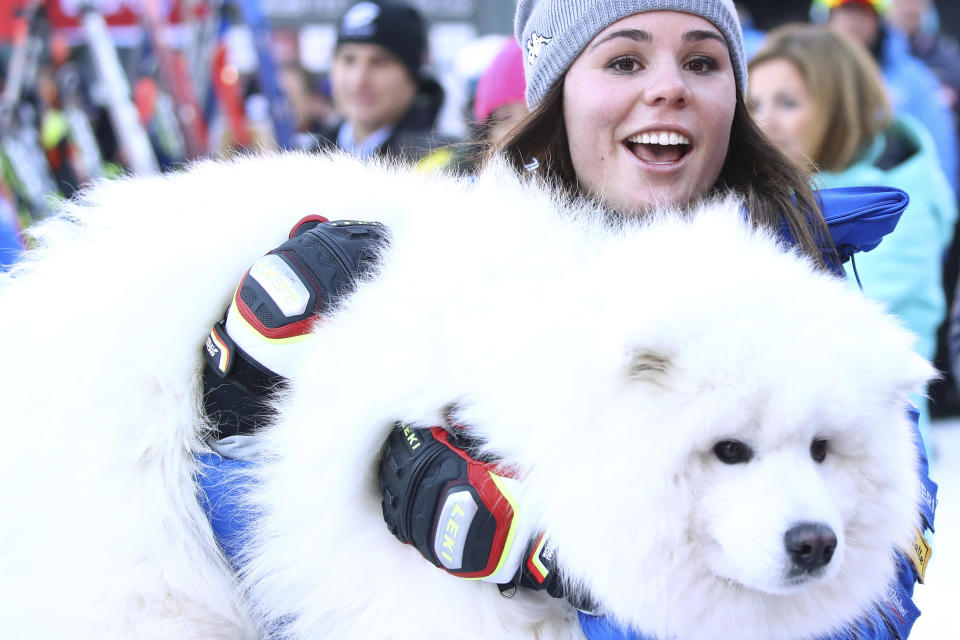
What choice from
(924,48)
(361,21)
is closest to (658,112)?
(361,21)

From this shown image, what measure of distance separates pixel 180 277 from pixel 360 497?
0.57 meters

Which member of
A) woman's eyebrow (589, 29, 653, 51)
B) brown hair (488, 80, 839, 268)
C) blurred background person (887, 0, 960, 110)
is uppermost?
woman's eyebrow (589, 29, 653, 51)

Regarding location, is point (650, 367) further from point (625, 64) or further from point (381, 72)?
point (381, 72)

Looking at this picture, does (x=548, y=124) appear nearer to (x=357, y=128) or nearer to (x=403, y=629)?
(x=403, y=629)

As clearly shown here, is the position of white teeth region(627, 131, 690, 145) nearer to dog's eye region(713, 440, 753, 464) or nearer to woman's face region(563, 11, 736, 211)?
woman's face region(563, 11, 736, 211)

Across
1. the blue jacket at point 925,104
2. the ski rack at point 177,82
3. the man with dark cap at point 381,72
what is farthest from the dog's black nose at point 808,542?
the ski rack at point 177,82

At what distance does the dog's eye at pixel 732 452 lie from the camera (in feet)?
4.41

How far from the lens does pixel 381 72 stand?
15.3ft

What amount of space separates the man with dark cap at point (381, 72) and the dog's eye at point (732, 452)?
137 inches

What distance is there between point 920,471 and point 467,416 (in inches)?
34.0

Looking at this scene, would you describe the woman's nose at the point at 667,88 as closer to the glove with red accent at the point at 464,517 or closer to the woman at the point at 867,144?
the glove with red accent at the point at 464,517

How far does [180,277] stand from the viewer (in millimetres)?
1735

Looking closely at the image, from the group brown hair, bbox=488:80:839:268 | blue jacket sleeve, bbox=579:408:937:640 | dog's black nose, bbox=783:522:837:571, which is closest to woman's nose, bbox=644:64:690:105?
brown hair, bbox=488:80:839:268

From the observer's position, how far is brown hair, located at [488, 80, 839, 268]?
185cm
